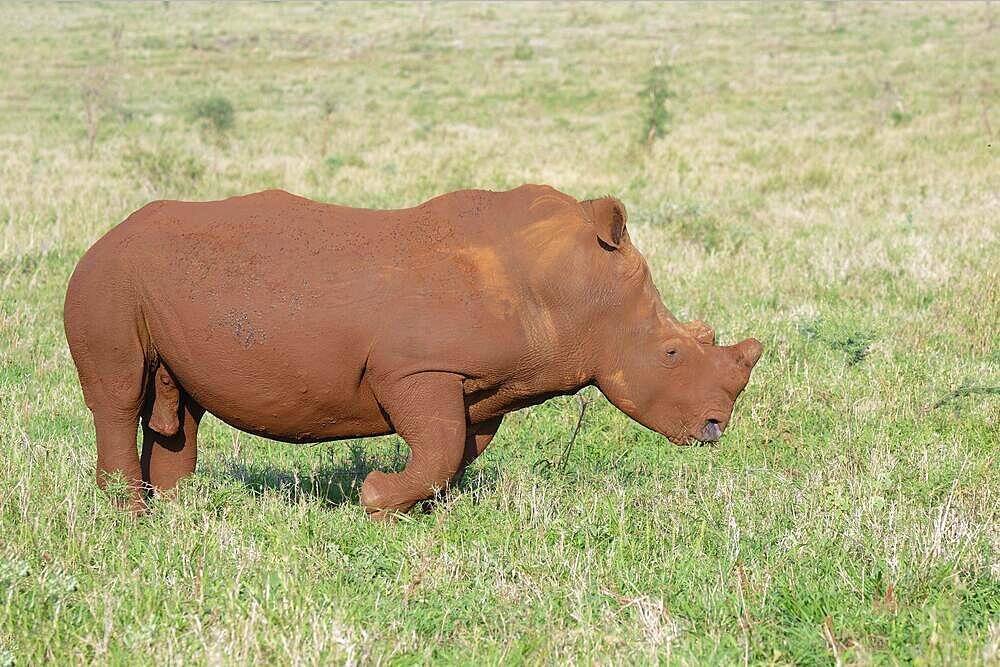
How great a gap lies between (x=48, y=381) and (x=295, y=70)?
38420 millimetres

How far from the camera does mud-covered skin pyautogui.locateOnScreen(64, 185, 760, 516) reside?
4691 mm

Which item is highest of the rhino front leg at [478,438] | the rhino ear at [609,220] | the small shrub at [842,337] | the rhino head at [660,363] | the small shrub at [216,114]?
the rhino ear at [609,220]

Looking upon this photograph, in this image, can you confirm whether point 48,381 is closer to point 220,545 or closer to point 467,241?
point 220,545

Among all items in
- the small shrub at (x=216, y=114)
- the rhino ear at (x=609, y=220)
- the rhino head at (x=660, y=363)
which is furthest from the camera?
the small shrub at (x=216, y=114)

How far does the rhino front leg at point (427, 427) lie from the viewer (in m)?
4.65

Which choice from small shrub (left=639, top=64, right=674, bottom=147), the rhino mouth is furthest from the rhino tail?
small shrub (left=639, top=64, right=674, bottom=147)

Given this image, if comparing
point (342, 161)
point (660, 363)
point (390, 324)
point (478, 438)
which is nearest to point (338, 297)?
point (390, 324)

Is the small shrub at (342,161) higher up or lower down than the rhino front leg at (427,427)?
lower down

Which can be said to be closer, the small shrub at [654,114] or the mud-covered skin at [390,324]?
the mud-covered skin at [390,324]

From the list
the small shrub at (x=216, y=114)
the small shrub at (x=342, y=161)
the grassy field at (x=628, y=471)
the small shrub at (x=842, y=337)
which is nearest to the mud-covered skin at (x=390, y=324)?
the grassy field at (x=628, y=471)

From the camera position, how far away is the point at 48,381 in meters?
8.38

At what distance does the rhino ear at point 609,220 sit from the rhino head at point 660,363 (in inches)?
1.5

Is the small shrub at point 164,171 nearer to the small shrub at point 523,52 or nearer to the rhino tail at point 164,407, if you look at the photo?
the rhino tail at point 164,407

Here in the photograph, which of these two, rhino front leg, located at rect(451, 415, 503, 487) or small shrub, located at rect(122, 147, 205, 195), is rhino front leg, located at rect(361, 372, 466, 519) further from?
small shrub, located at rect(122, 147, 205, 195)
